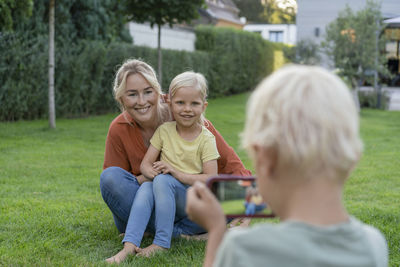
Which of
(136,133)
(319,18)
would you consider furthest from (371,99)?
(136,133)

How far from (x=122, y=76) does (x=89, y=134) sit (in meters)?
6.50

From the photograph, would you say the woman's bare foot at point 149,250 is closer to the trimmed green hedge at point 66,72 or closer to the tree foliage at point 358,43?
the trimmed green hedge at point 66,72

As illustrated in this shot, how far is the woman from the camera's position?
11.5 feet

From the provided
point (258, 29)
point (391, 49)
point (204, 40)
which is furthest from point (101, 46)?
point (258, 29)

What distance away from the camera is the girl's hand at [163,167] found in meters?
3.31

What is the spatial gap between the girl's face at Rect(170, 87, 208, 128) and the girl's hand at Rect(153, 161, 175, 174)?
0.29m

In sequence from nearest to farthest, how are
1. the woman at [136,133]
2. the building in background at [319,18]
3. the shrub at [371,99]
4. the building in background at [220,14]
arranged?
the woman at [136,133] < the shrub at [371,99] < the building in background at [319,18] < the building in background at [220,14]

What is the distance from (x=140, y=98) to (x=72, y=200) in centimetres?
183

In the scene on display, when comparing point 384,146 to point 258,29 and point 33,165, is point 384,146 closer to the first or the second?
point 33,165

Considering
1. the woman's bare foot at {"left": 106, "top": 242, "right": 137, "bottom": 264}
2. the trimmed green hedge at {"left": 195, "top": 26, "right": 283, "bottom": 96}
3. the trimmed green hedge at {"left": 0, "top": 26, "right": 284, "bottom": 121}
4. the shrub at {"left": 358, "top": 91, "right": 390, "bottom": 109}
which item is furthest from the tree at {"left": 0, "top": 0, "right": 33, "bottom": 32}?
the shrub at {"left": 358, "top": 91, "right": 390, "bottom": 109}

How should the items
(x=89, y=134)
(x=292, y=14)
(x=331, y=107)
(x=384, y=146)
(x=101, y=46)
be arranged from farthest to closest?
(x=292, y=14)
(x=101, y=46)
(x=89, y=134)
(x=384, y=146)
(x=331, y=107)

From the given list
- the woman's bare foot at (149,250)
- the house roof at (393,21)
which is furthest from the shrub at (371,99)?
the woman's bare foot at (149,250)

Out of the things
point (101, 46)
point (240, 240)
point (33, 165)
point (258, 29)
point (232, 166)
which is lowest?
point (33, 165)

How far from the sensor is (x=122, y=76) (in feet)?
11.6
